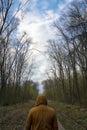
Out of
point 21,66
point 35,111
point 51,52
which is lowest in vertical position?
point 35,111

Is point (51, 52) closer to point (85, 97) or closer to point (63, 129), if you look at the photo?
point (85, 97)

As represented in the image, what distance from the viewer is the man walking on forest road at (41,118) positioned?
5.97 metres

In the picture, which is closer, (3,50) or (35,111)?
(35,111)

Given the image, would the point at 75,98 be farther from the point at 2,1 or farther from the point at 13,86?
the point at 2,1

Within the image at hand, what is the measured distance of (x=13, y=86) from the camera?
62750 millimetres

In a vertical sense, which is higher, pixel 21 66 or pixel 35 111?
pixel 21 66

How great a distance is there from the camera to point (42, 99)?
6.11 meters

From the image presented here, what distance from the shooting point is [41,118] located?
6.00 m

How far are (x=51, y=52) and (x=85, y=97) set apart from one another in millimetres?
19208

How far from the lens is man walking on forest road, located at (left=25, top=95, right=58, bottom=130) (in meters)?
5.97

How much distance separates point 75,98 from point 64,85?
16558mm

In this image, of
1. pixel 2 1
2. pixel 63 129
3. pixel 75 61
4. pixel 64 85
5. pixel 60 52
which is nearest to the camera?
pixel 63 129

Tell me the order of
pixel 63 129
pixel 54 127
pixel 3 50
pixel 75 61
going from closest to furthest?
pixel 54 127 < pixel 63 129 < pixel 3 50 < pixel 75 61

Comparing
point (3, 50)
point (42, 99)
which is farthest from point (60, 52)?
point (42, 99)
